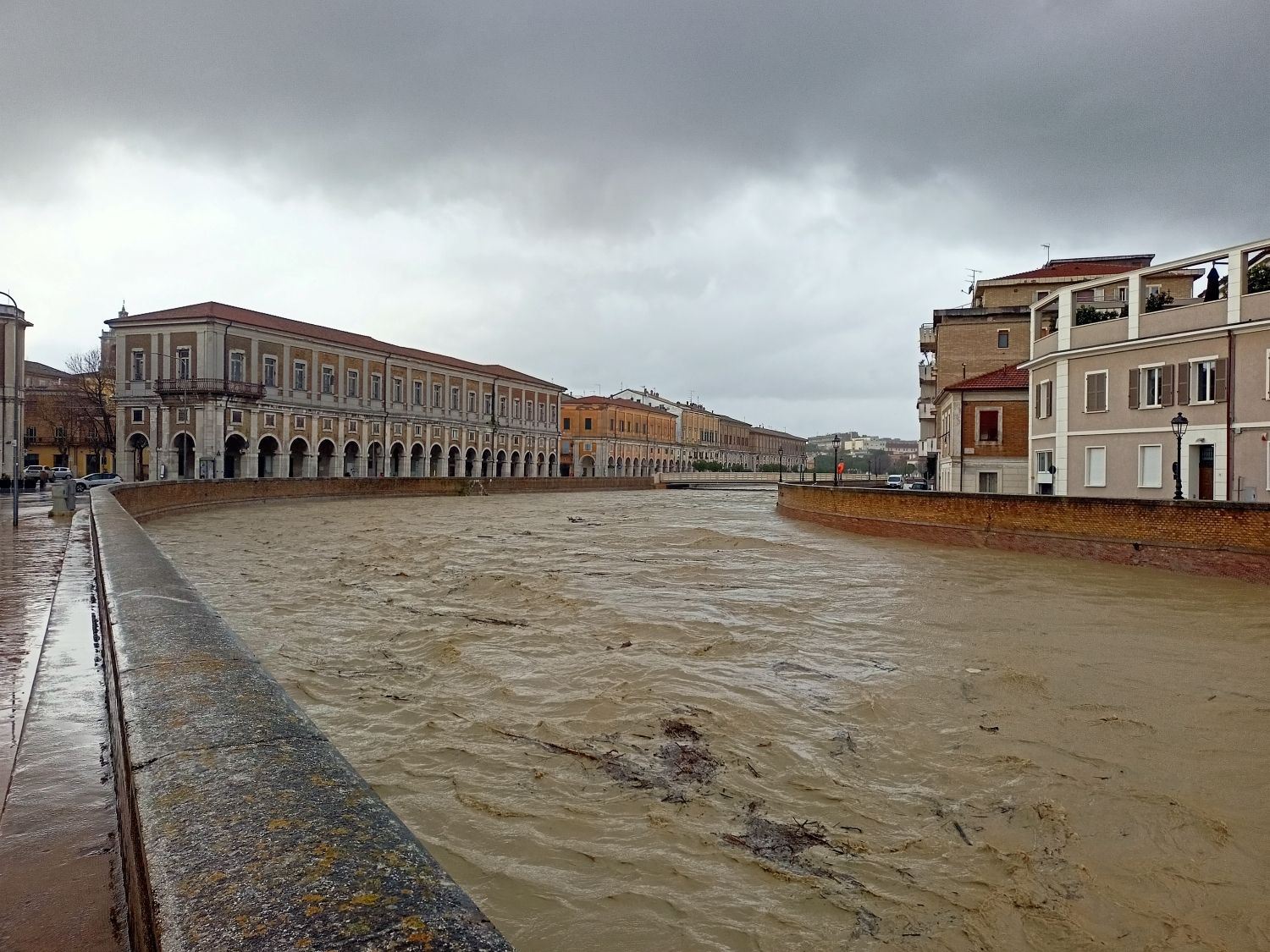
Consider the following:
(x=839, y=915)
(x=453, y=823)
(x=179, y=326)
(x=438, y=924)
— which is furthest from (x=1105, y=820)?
(x=179, y=326)

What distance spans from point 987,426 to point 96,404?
209 feet

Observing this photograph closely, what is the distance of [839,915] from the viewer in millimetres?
→ 3725

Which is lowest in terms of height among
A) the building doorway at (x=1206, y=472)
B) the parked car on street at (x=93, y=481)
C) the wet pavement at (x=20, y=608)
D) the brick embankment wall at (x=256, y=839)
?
the wet pavement at (x=20, y=608)

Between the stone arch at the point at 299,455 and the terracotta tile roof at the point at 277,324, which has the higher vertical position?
the terracotta tile roof at the point at 277,324

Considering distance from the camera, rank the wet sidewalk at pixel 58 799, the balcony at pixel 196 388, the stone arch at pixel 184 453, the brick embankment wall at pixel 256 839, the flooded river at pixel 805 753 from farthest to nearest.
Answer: the stone arch at pixel 184 453, the balcony at pixel 196 388, the flooded river at pixel 805 753, the wet sidewalk at pixel 58 799, the brick embankment wall at pixel 256 839

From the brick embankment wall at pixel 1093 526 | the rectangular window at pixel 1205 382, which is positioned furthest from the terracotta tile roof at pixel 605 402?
the rectangular window at pixel 1205 382

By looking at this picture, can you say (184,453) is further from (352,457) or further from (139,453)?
(352,457)

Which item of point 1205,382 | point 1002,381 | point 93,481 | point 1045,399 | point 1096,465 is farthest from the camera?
point 93,481

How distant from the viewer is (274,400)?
53.0 m

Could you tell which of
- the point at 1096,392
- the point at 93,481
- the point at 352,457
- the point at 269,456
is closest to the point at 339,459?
the point at 352,457

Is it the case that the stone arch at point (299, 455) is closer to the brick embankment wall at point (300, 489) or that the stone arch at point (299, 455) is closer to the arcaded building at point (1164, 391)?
the brick embankment wall at point (300, 489)

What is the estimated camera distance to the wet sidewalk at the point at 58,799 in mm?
2146

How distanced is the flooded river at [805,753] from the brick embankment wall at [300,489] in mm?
13174

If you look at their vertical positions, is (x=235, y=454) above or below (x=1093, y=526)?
above
